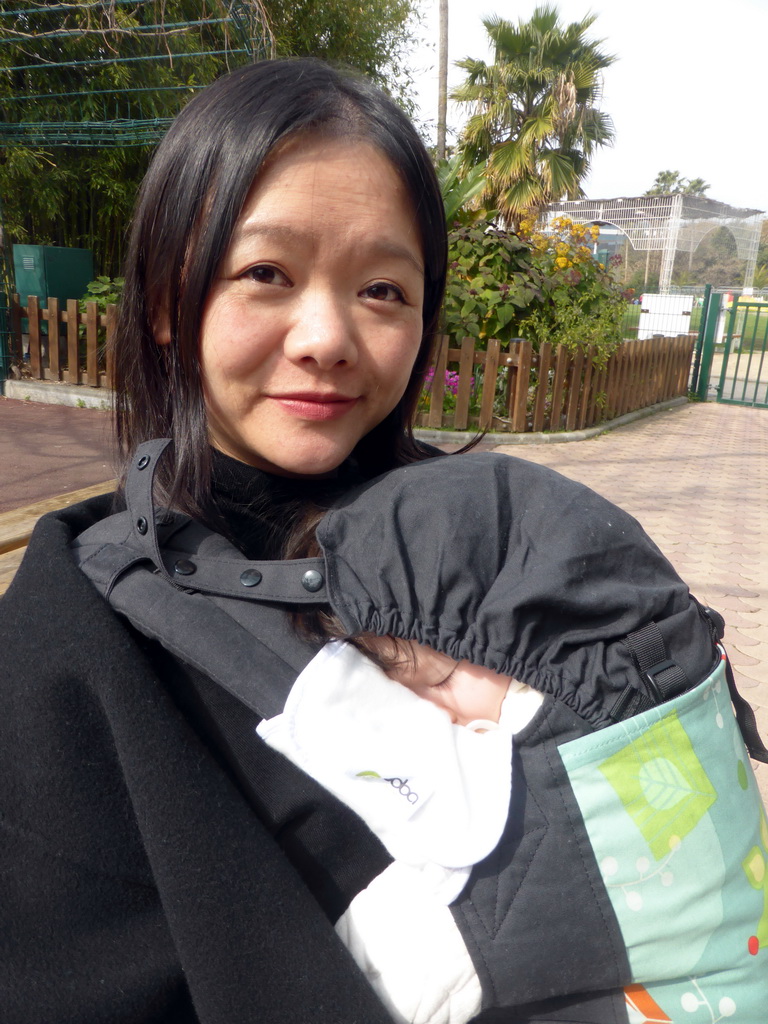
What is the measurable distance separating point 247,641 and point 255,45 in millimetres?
5884

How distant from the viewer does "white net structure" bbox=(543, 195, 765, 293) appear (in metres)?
26.4

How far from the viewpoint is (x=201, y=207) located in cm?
100

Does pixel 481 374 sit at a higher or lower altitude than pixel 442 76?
lower

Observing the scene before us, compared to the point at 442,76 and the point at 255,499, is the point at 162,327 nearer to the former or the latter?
the point at 255,499

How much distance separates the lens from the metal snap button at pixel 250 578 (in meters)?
0.87

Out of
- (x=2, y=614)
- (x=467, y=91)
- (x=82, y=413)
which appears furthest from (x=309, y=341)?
(x=467, y=91)

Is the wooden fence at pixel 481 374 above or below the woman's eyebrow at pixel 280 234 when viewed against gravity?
below

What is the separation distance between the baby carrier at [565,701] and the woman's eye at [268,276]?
296mm

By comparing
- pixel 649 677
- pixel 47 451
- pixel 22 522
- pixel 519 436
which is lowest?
pixel 519 436

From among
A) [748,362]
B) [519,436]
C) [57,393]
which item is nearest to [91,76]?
[57,393]

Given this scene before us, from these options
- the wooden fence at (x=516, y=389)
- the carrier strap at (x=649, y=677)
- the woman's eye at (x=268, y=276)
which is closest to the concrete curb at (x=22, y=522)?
the woman's eye at (x=268, y=276)

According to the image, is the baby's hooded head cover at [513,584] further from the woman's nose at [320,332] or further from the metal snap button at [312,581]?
the woman's nose at [320,332]

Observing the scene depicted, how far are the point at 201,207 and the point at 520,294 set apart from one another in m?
7.35

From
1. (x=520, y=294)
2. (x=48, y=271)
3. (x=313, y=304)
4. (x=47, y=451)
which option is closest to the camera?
(x=313, y=304)
